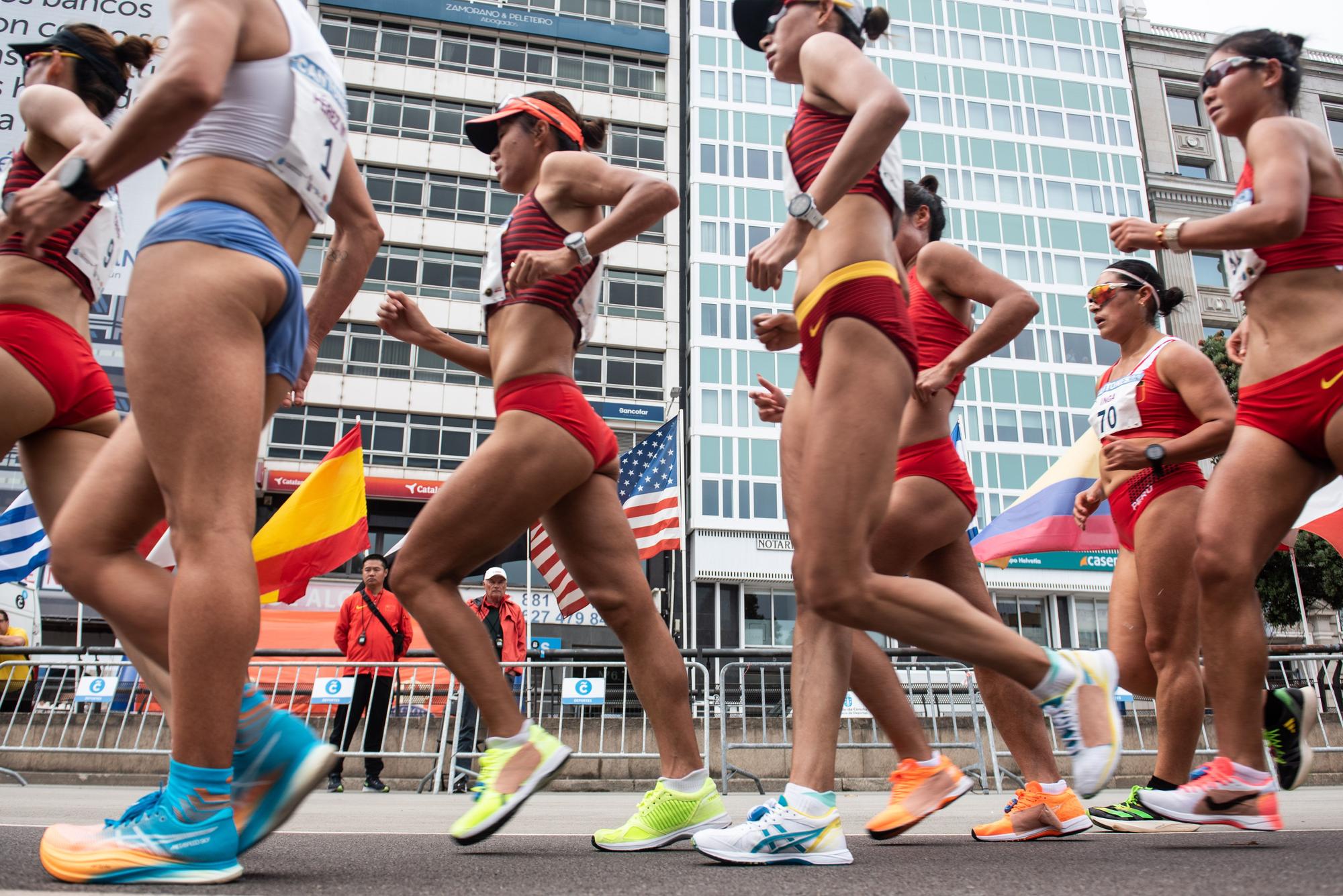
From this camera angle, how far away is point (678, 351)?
1353 inches

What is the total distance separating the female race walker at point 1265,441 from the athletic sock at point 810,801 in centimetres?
107

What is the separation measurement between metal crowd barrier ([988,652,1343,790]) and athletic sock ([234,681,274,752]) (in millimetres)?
7454

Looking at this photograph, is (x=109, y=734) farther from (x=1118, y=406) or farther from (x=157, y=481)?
(x=1118, y=406)

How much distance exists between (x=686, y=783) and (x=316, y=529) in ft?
26.5

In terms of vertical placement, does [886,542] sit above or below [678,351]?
below


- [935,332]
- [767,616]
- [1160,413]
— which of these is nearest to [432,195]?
[767,616]

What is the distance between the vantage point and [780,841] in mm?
2424

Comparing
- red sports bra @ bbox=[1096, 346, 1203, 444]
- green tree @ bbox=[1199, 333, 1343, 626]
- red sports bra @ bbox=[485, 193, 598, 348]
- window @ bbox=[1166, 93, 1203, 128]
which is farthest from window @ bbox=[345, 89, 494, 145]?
red sports bra @ bbox=[485, 193, 598, 348]

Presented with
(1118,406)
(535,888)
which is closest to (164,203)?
(535,888)

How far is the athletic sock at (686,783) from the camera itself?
2898mm

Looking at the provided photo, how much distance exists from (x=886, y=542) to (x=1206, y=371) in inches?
63.1

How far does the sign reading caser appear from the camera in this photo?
34.6m

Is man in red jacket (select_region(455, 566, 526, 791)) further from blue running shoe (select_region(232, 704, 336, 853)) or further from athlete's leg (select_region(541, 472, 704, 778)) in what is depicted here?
blue running shoe (select_region(232, 704, 336, 853))

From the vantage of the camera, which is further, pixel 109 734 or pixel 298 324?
pixel 109 734
